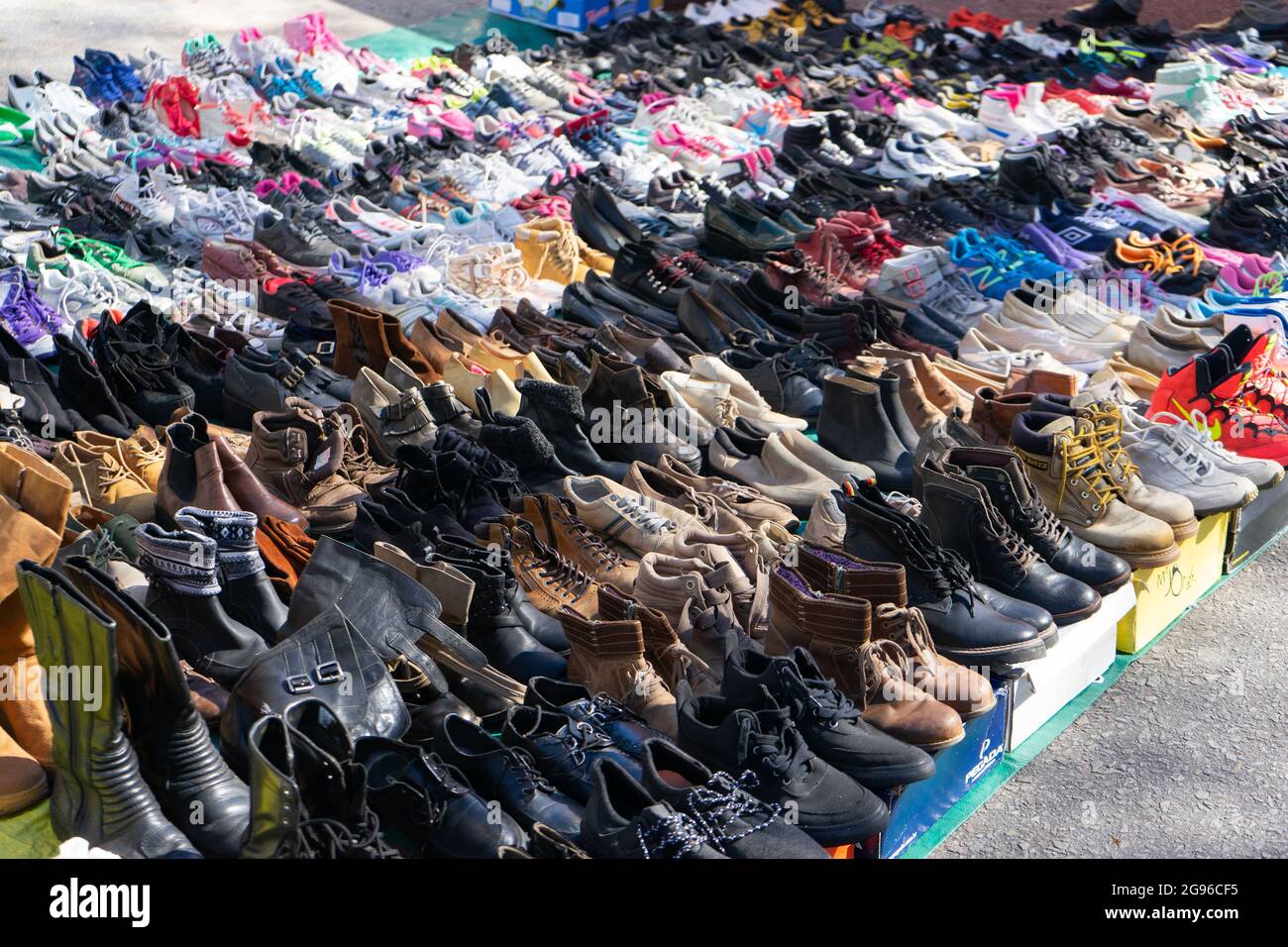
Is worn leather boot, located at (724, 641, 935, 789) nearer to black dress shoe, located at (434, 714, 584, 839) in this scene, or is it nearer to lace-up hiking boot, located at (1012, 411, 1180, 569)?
black dress shoe, located at (434, 714, 584, 839)

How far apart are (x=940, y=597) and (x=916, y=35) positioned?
653 cm

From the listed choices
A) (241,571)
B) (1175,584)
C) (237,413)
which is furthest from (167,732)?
(1175,584)

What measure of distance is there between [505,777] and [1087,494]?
1.67 metres

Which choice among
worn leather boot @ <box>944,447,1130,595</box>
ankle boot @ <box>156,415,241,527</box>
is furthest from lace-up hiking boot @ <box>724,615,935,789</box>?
ankle boot @ <box>156,415,241,527</box>

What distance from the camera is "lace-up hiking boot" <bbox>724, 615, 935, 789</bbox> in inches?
102

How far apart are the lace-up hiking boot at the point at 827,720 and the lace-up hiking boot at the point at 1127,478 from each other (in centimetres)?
118

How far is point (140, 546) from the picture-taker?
2762mm

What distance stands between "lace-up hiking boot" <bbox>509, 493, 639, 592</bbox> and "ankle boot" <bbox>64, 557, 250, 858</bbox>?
108 centimetres

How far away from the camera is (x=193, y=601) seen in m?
2.75

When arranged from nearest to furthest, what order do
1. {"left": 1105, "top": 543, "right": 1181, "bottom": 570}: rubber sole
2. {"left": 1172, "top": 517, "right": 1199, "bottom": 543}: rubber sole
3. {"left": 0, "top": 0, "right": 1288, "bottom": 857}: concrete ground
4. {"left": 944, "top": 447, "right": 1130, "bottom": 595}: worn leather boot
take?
{"left": 0, "top": 0, "right": 1288, "bottom": 857}: concrete ground
{"left": 944, "top": 447, "right": 1130, "bottom": 595}: worn leather boot
{"left": 1105, "top": 543, "right": 1181, "bottom": 570}: rubber sole
{"left": 1172, "top": 517, "right": 1199, "bottom": 543}: rubber sole

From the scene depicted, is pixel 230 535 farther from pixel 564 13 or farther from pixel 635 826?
pixel 564 13

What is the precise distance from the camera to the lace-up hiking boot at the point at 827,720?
2.59m
